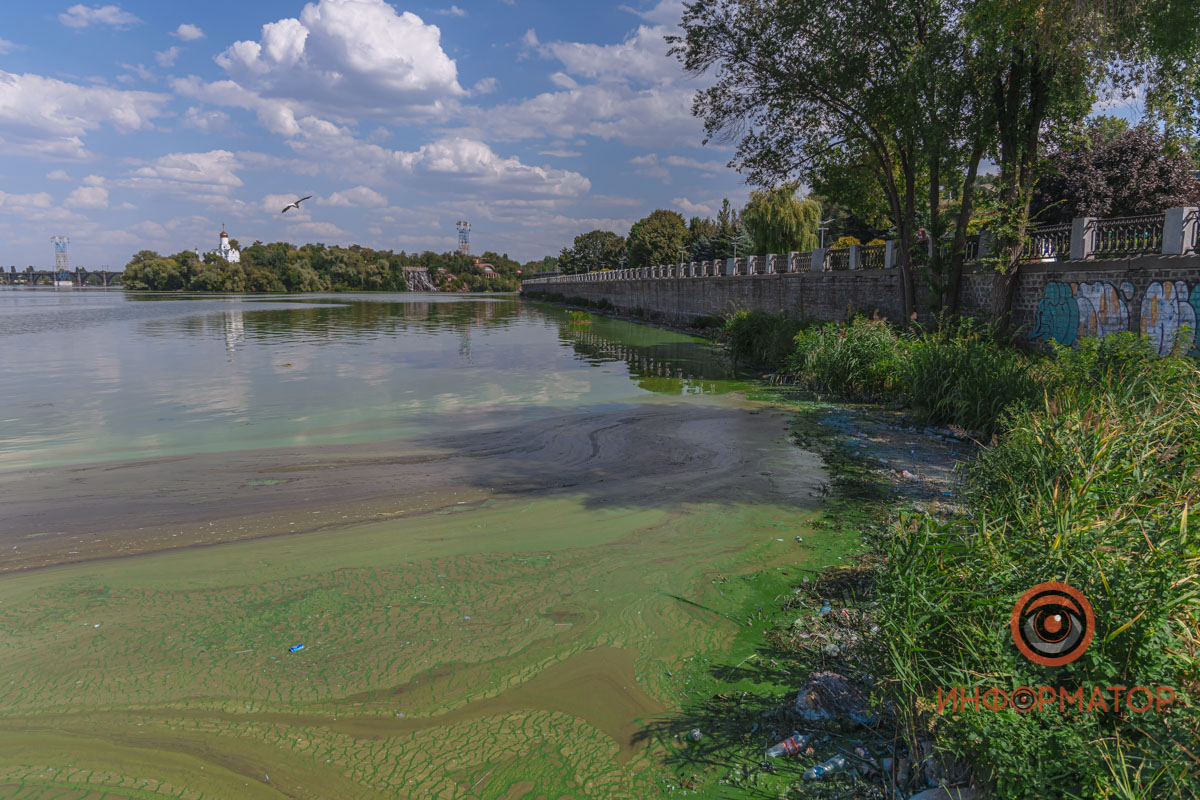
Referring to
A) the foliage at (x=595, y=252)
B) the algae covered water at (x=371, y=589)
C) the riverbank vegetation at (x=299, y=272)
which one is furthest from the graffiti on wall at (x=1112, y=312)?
the riverbank vegetation at (x=299, y=272)

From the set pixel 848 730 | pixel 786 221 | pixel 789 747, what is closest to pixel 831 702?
pixel 848 730

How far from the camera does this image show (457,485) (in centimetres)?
801

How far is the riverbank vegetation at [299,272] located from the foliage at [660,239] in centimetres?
6190

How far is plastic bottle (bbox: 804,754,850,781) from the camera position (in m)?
3.20

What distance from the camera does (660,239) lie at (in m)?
78.4

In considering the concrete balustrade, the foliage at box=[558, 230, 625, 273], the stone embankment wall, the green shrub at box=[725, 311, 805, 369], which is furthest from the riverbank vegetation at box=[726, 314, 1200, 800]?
the foliage at box=[558, 230, 625, 273]

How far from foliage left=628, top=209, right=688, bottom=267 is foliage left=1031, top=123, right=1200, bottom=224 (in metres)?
52.7

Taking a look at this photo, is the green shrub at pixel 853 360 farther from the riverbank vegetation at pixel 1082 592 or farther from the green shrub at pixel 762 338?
the riverbank vegetation at pixel 1082 592

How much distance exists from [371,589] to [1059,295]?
14.2 m

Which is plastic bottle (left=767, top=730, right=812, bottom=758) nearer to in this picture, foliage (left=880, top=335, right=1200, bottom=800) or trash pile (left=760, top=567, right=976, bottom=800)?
trash pile (left=760, top=567, right=976, bottom=800)

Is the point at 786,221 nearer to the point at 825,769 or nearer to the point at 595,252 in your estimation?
the point at 825,769

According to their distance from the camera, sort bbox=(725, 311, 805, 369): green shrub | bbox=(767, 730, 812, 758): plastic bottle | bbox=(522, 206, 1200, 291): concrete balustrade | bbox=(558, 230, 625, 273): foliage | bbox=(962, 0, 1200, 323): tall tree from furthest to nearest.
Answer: bbox=(558, 230, 625, 273): foliage
bbox=(725, 311, 805, 369): green shrub
bbox=(522, 206, 1200, 291): concrete balustrade
bbox=(962, 0, 1200, 323): tall tree
bbox=(767, 730, 812, 758): plastic bottle

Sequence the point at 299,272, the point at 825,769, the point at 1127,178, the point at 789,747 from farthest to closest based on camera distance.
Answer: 1. the point at 299,272
2. the point at 1127,178
3. the point at 789,747
4. the point at 825,769

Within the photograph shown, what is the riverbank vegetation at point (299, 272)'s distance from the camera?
109938 mm
